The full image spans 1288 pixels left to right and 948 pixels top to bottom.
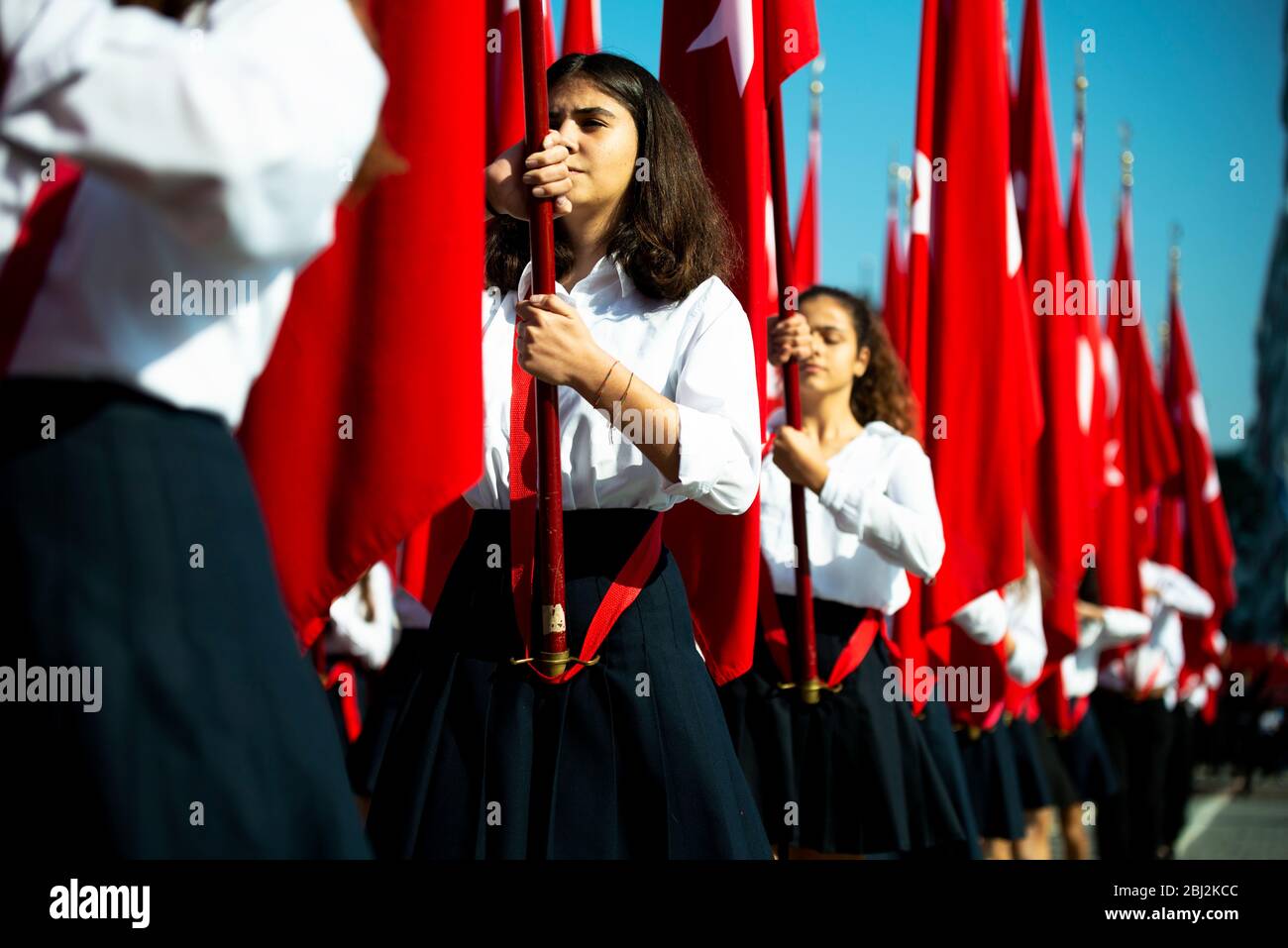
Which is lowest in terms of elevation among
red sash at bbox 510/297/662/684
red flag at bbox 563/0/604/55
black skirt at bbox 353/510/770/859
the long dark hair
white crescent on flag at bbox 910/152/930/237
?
black skirt at bbox 353/510/770/859

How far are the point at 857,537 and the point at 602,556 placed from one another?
83.3 inches

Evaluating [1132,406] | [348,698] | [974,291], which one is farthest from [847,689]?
[1132,406]

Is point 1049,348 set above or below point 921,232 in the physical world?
below

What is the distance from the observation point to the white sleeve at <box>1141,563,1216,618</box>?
13.1 metres

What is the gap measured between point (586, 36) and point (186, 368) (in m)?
3.63

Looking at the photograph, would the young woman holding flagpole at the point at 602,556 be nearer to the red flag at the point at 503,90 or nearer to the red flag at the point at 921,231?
the red flag at the point at 503,90

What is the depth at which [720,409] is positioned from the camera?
9.81ft

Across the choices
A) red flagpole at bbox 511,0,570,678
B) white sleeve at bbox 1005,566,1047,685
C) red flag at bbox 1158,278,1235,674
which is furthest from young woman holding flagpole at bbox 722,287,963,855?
red flag at bbox 1158,278,1235,674

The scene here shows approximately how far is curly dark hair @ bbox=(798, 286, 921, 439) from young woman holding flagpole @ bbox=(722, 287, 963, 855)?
0.45 metres

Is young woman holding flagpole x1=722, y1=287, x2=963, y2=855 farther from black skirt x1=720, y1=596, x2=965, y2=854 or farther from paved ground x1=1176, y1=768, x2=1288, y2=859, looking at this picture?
paved ground x1=1176, y1=768, x2=1288, y2=859

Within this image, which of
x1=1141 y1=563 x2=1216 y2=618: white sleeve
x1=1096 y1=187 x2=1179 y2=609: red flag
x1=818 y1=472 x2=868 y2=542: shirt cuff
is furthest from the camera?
x1=1141 y1=563 x2=1216 y2=618: white sleeve

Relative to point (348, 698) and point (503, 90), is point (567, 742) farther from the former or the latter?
point (348, 698)

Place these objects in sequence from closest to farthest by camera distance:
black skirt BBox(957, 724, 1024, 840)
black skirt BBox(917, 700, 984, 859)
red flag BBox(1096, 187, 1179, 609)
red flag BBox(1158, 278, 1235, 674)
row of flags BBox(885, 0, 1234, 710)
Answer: black skirt BBox(917, 700, 984, 859)
row of flags BBox(885, 0, 1234, 710)
black skirt BBox(957, 724, 1024, 840)
red flag BBox(1096, 187, 1179, 609)
red flag BBox(1158, 278, 1235, 674)
